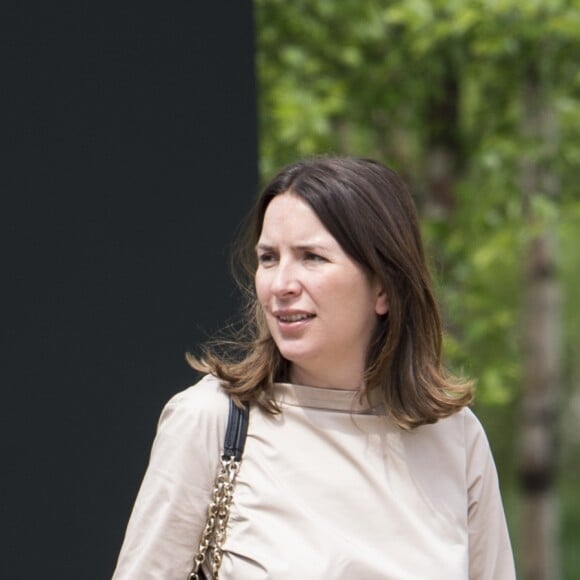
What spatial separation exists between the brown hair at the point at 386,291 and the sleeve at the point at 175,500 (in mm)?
127

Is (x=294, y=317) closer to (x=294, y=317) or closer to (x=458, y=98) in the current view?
(x=294, y=317)

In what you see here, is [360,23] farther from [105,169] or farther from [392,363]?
[392,363]

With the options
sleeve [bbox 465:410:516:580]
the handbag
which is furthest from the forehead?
sleeve [bbox 465:410:516:580]

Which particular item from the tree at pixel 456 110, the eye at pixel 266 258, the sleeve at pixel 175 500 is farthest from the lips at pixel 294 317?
the tree at pixel 456 110

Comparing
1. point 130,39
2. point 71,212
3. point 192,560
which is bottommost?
point 192,560

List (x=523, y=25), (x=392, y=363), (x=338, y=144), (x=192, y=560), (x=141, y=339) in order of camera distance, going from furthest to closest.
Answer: (x=338, y=144) → (x=523, y=25) → (x=141, y=339) → (x=392, y=363) → (x=192, y=560)

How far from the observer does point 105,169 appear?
3426 millimetres

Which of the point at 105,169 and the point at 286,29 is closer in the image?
the point at 105,169

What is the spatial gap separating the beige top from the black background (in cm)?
80

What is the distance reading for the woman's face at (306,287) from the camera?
2541 mm

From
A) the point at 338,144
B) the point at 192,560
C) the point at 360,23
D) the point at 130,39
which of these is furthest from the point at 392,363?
the point at 338,144

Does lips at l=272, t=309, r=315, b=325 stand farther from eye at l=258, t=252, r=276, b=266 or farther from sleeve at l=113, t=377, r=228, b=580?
sleeve at l=113, t=377, r=228, b=580

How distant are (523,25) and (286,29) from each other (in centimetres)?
156

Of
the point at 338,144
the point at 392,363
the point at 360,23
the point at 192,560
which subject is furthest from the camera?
the point at 338,144
